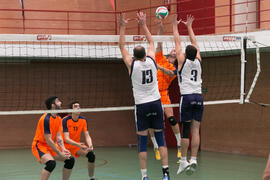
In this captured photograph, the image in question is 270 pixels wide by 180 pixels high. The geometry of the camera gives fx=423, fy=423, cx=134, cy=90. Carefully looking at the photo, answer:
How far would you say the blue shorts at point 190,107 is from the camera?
744cm

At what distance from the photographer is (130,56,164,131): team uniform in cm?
675

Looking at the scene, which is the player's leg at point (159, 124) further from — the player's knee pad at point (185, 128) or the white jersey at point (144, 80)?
the player's knee pad at point (185, 128)

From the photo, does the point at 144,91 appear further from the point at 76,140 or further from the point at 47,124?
the point at 76,140

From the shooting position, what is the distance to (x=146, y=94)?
6844 mm

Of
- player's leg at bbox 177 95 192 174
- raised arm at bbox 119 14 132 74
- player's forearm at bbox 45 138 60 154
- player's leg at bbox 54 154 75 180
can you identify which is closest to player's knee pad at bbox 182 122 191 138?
player's leg at bbox 177 95 192 174

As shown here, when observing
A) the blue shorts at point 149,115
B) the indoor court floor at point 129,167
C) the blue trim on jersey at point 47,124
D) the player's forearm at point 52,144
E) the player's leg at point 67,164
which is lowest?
the indoor court floor at point 129,167

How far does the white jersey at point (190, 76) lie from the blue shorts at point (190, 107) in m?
0.09

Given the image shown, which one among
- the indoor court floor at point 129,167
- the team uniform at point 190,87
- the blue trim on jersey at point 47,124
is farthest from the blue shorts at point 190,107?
the indoor court floor at point 129,167

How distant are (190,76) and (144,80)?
3.47 ft

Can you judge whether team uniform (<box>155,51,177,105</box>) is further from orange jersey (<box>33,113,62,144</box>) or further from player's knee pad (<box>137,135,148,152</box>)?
player's knee pad (<box>137,135,148,152</box>)

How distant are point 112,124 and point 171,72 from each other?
7841mm

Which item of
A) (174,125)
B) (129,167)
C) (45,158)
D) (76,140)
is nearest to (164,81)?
(174,125)

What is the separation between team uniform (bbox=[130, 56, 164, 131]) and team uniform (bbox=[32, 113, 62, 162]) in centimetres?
182

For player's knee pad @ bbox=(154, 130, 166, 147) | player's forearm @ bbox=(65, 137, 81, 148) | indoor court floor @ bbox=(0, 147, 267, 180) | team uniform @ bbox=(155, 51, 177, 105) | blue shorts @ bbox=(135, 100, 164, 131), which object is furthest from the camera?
indoor court floor @ bbox=(0, 147, 267, 180)
